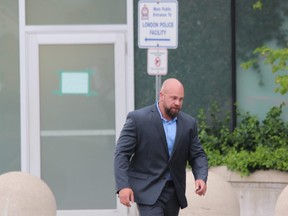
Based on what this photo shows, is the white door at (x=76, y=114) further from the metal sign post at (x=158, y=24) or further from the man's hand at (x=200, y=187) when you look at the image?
the man's hand at (x=200, y=187)

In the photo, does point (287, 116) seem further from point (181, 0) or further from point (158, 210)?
point (158, 210)

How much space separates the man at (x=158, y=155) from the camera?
671 cm

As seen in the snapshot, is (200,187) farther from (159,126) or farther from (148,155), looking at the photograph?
(159,126)

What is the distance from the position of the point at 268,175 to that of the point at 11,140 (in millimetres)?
3679

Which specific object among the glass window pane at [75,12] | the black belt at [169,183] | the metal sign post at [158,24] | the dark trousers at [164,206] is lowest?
the dark trousers at [164,206]

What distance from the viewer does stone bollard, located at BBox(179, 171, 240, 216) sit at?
330 inches

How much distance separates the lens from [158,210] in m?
6.71

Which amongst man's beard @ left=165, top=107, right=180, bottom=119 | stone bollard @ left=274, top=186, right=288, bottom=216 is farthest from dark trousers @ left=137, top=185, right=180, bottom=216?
stone bollard @ left=274, top=186, right=288, bottom=216

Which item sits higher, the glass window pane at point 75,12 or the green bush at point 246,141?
the glass window pane at point 75,12

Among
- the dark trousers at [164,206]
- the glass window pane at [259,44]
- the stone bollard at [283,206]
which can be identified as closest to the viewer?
the dark trousers at [164,206]

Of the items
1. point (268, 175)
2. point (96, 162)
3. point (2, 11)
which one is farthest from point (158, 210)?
point (2, 11)

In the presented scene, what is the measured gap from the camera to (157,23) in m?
9.03

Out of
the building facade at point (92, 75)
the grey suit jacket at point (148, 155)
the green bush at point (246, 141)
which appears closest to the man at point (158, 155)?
the grey suit jacket at point (148, 155)

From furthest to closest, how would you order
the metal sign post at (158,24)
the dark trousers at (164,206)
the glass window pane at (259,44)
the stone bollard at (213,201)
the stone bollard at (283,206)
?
the glass window pane at (259,44) → the metal sign post at (158,24) → the stone bollard at (213,201) → the stone bollard at (283,206) → the dark trousers at (164,206)
